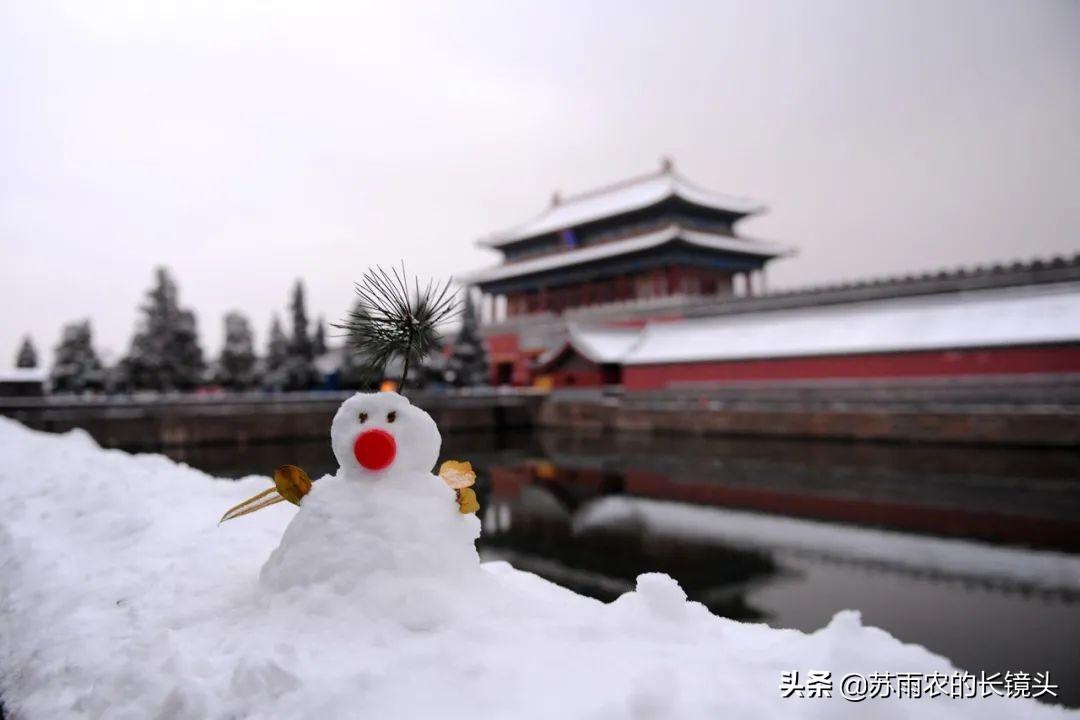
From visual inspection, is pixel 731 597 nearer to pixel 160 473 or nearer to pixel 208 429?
pixel 160 473

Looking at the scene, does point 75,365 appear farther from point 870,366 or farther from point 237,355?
point 870,366

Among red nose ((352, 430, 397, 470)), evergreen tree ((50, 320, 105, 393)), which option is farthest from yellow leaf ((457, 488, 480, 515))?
evergreen tree ((50, 320, 105, 393))

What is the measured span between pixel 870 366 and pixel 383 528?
1794 centimetres

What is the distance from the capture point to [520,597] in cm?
338

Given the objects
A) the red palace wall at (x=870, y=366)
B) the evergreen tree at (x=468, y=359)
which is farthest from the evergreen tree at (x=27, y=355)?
the red palace wall at (x=870, y=366)

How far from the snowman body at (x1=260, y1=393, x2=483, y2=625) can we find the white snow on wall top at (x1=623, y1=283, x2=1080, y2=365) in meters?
16.9

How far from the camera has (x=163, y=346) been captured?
80.9 ft

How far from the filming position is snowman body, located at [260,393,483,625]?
3.01 meters

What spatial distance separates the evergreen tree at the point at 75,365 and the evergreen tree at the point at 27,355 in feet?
10.6

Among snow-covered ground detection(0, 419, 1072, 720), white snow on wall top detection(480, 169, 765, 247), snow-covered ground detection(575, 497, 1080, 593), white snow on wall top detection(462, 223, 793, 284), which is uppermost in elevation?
white snow on wall top detection(480, 169, 765, 247)

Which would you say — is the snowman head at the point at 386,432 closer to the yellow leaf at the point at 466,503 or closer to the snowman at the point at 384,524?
the snowman at the point at 384,524

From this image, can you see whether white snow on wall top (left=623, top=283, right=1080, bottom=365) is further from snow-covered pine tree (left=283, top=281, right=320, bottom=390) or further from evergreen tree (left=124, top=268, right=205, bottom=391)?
evergreen tree (left=124, top=268, right=205, bottom=391)

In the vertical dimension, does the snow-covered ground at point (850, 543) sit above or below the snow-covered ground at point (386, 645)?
below

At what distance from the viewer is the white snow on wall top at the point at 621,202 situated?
30.2m
